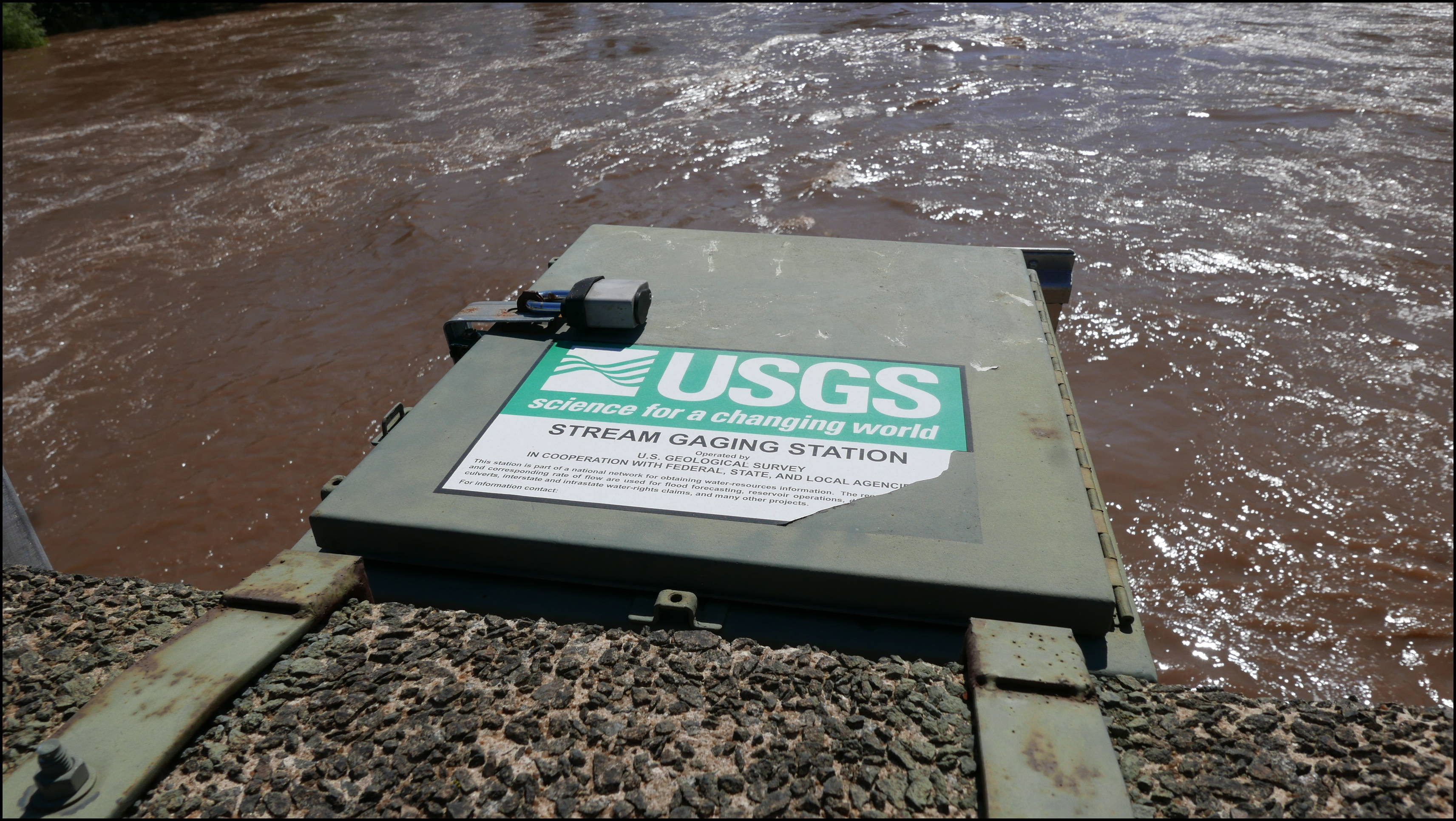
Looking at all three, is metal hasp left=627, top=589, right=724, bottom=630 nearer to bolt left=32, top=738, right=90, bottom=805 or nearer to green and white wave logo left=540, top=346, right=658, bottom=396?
green and white wave logo left=540, top=346, right=658, bottom=396

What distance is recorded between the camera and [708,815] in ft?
3.99

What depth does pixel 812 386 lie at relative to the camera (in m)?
2.08

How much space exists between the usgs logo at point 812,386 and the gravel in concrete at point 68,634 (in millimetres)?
1140

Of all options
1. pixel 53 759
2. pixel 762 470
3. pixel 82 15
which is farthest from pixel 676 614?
pixel 82 15

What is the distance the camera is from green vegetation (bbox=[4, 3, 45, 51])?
47.1 ft

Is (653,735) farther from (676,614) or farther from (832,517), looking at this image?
(832,517)

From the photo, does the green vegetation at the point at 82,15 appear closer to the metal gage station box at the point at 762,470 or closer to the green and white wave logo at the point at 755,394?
the metal gage station box at the point at 762,470

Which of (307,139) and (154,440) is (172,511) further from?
(307,139)

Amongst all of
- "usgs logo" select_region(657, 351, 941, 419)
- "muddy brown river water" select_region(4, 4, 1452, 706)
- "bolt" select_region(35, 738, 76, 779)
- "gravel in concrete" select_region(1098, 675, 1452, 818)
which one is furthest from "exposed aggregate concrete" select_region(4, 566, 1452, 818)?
"muddy brown river water" select_region(4, 4, 1452, 706)

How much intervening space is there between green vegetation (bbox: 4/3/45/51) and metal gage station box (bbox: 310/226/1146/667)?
58.6 ft

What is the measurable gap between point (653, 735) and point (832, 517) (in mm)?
569

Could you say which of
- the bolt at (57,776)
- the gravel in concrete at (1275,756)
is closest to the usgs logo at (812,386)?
the gravel in concrete at (1275,756)

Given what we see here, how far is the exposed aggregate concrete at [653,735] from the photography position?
48.3 inches

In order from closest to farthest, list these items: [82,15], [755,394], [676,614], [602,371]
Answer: [676,614] < [755,394] < [602,371] < [82,15]
